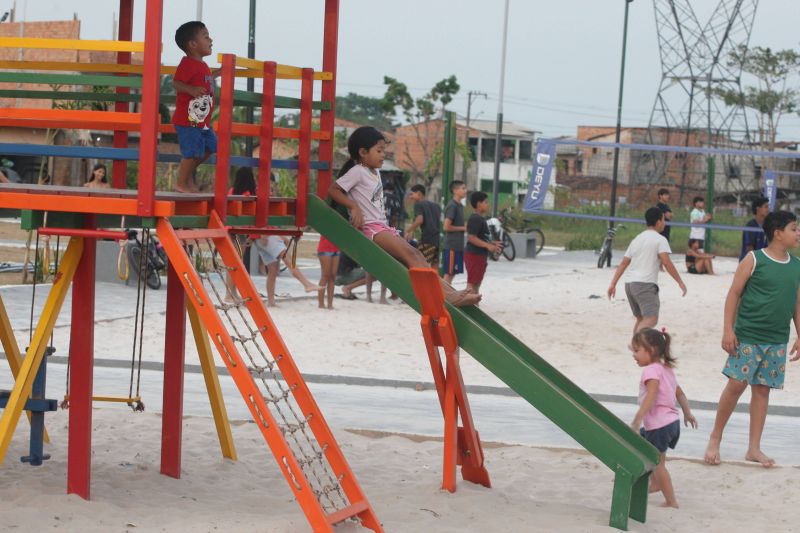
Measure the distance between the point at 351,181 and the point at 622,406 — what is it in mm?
3963

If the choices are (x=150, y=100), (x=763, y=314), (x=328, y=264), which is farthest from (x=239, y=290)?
→ (x=328, y=264)

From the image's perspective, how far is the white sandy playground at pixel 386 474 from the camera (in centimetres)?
598

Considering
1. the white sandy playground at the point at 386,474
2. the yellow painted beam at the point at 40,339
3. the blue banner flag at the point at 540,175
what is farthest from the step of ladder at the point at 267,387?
the blue banner flag at the point at 540,175

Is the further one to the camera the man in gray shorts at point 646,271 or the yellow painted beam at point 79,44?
the man in gray shorts at point 646,271

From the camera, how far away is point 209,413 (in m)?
9.01

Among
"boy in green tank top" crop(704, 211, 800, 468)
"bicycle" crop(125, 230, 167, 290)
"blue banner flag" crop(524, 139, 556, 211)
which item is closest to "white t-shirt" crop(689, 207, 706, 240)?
"blue banner flag" crop(524, 139, 556, 211)

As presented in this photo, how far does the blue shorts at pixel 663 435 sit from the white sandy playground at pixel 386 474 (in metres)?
0.37

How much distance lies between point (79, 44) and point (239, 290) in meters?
1.45

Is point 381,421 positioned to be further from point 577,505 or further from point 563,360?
point 563,360

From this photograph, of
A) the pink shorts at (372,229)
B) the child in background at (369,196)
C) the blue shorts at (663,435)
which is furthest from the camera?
the pink shorts at (372,229)

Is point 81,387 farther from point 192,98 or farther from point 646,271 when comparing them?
point 646,271

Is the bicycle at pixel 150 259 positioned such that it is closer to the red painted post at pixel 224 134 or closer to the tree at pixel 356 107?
the red painted post at pixel 224 134

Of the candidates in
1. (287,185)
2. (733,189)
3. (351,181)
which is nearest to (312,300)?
(351,181)

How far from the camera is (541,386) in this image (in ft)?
20.1
